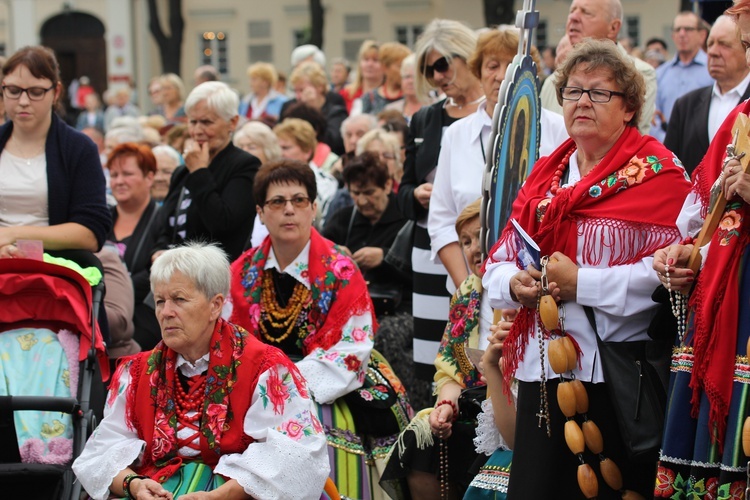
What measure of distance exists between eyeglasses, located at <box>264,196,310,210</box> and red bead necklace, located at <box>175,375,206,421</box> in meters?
1.36

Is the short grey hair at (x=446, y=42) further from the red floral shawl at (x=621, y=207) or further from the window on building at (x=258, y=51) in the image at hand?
the window on building at (x=258, y=51)

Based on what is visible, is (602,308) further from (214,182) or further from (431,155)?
(214,182)

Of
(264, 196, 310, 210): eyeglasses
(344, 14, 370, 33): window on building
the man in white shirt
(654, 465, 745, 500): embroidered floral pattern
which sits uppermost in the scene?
(344, 14, 370, 33): window on building

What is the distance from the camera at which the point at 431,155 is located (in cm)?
665

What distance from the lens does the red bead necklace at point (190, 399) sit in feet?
15.5

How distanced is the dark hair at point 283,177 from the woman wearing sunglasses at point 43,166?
82 centimetres

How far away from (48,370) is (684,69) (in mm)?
7549

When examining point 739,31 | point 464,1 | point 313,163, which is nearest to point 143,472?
point 739,31

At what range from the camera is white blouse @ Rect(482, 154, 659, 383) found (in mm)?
4156

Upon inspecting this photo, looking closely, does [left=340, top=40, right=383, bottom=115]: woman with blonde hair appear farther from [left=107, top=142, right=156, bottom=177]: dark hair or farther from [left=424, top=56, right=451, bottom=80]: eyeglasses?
[left=424, top=56, right=451, bottom=80]: eyeglasses

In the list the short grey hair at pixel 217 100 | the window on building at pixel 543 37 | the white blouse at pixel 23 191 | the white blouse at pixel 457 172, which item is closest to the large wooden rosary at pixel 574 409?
the white blouse at pixel 457 172

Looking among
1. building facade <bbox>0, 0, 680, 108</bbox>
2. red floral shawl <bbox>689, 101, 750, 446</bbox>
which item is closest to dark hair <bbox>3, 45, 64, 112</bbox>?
red floral shawl <bbox>689, 101, 750, 446</bbox>

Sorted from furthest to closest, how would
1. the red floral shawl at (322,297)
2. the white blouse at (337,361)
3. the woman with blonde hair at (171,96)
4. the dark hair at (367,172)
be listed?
the woman with blonde hair at (171,96) < the dark hair at (367,172) < the red floral shawl at (322,297) < the white blouse at (337,361)

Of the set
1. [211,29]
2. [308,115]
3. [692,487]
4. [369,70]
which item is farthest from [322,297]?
[211,29]
